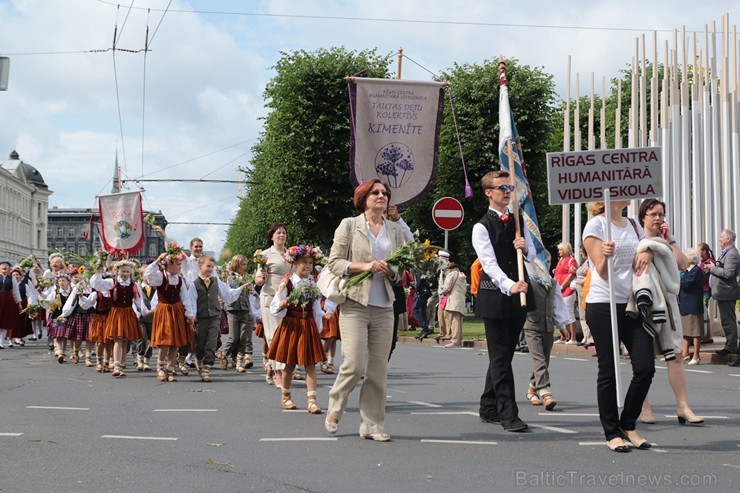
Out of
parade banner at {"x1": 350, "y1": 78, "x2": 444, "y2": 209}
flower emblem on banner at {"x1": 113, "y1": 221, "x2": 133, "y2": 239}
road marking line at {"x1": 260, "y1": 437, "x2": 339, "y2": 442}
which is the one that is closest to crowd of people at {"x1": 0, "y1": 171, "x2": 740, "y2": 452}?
road marking line at {"x1": 260, "y1": 437, "x2": 339, "y2": 442}

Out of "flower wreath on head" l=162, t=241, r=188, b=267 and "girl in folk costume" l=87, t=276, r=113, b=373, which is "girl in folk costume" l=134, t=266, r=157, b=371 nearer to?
"girl in folk costume" l=87, t=276, r=113, b=373

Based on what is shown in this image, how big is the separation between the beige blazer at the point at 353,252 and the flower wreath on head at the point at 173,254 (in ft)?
21.4

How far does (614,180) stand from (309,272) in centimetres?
416

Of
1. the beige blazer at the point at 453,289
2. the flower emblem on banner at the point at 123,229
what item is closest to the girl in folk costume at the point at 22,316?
the flower emblem on banner at the point at 123,229

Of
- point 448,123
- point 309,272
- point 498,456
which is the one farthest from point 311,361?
point 448,123

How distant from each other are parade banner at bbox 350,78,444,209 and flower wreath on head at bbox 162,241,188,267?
139 inches

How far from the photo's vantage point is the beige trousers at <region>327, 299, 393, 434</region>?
26.5ft

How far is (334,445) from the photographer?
784 centimetres

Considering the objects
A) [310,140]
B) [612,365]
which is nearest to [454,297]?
[612,365]

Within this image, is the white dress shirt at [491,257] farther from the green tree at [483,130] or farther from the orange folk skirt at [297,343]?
the green tree at [483,130]

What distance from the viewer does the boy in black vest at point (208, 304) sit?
49.0 ft

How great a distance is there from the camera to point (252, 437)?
8328mm

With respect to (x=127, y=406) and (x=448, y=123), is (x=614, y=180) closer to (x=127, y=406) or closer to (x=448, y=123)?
(x=127, y=406)

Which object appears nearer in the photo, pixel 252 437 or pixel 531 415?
pixel 252 437
